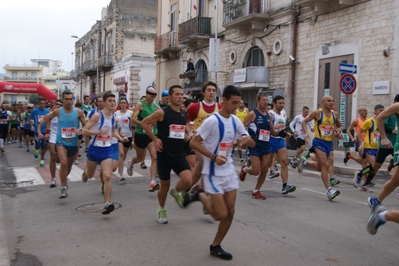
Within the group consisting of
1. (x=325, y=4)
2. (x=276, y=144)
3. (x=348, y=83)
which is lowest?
(x=276, y=144)

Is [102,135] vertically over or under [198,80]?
under

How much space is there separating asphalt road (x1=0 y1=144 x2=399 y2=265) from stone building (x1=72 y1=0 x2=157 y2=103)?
104ft

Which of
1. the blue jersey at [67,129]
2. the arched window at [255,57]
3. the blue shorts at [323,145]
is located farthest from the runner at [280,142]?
the arched window at [255,57]

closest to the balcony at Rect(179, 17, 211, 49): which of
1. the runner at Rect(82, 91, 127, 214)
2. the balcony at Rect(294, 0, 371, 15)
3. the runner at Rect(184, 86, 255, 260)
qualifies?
the balcony at Rect(294, 0, 371, 15)

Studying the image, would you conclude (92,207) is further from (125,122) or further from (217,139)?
(125,122)

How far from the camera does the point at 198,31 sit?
25.7 m

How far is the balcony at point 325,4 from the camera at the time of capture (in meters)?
15.6

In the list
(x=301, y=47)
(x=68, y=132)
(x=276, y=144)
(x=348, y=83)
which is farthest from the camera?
(x=301, y=47)

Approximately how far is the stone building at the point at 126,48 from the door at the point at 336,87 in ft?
77.0

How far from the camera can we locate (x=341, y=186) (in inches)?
374

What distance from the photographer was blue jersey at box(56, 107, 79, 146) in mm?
7590

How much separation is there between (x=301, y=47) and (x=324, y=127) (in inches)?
450

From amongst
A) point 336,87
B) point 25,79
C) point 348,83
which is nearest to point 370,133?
point 348,83

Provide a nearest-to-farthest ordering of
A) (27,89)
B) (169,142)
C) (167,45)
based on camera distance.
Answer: (169,142) < (27,89) < (167,45)
